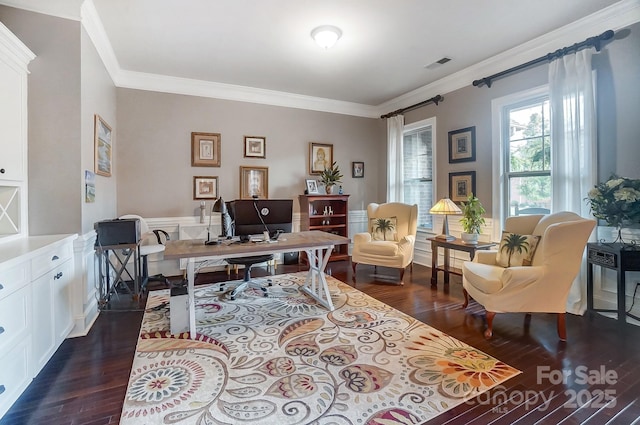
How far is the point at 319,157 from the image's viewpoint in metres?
5.44

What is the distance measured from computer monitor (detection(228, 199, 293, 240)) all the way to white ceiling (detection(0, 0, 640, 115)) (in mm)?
1750

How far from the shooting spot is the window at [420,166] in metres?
4.93

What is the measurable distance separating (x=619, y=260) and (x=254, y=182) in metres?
4.37

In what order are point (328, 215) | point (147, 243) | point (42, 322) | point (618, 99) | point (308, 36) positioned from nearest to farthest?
point (42, 322)
point (618, 99)
point (308, 36)
point (147, 243)
point (328, 215)

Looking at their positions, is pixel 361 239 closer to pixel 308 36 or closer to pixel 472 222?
pixel 472 222

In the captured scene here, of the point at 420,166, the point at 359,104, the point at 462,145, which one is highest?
the point at 359,104

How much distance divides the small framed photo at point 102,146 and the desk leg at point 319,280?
2330 millimetres

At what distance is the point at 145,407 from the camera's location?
1664 millimetres

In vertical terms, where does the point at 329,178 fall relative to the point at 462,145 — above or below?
below

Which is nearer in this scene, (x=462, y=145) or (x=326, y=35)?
(x=326, y=35)

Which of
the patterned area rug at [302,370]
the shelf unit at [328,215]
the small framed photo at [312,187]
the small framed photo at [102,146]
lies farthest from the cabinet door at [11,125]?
the small framed photo at [312,187]

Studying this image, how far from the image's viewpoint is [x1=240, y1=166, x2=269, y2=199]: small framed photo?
15.9ft

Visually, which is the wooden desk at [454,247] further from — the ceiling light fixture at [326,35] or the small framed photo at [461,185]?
the ceiling light fixture at [326,35]

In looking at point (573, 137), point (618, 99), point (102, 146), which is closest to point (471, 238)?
point (573, 137)
